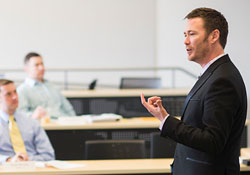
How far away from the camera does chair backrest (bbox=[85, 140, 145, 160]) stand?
3139 mm

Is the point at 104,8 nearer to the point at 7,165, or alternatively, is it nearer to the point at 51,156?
the point at 51,156

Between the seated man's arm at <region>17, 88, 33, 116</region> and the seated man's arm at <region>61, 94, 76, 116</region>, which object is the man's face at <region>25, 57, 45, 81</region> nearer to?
the seated man's arm at <region>17, 88, 33, 116</region>

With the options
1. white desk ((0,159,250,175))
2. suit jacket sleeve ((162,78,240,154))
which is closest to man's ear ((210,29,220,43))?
suit jacket sleeve ((162,78,240,154))

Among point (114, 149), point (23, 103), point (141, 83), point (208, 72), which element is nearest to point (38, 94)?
point (23, 103)

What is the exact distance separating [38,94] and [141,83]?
150 cm

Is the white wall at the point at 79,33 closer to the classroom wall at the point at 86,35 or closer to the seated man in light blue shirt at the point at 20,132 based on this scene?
the classroom wall at the point at 86,35

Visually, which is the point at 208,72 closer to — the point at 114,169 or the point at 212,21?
the point at 212,21

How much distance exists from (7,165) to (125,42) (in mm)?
6358

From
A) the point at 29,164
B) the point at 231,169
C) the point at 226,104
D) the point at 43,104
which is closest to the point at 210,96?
the point at 226,104

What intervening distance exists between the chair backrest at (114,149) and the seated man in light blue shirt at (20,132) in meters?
0.46

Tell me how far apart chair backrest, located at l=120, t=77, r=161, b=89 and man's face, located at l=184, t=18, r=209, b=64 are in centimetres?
416

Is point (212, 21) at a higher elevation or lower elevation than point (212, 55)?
higher

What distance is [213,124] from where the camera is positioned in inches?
63.5

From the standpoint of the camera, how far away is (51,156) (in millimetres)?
3445
